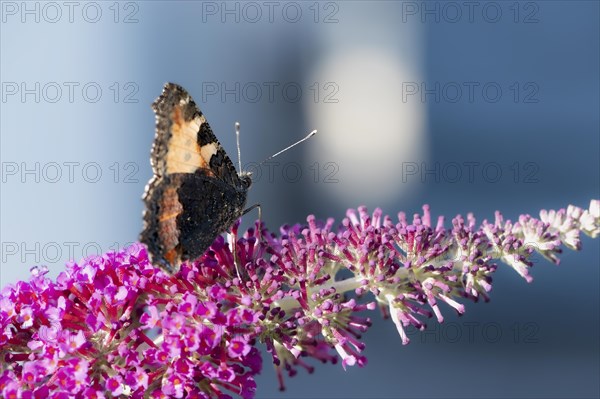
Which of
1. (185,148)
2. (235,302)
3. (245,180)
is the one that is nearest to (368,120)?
(245,180)

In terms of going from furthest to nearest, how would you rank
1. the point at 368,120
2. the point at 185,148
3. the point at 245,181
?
the point at 368,120, the point at 245,181, the point at 185,148

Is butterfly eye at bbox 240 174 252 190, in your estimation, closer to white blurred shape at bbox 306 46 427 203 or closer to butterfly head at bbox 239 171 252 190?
butterfly head at bbox 239 171 252 190

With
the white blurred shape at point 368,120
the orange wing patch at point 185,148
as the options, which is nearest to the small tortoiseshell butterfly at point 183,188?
the orange wing patch at point 185,148

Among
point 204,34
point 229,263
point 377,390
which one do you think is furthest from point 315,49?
point 229,263

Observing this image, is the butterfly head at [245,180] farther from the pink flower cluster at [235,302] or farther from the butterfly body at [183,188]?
the pink flower cluster at [235,302]

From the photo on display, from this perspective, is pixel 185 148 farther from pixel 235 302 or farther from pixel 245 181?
pixel 235 302

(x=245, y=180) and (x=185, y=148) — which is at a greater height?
(x=185, y=148)

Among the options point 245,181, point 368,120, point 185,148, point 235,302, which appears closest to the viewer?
point 235,302
